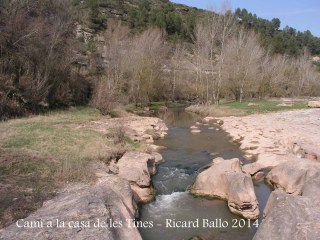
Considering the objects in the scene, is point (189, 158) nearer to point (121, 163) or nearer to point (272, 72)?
point (121, 163)

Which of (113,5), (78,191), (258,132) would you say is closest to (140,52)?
(258,132)

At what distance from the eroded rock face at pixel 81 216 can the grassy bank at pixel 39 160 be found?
21.1 inches

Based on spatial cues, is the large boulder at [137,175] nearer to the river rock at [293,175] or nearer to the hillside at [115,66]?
the river rock at [293,175]

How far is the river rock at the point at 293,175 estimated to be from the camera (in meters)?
11.5

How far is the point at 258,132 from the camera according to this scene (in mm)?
22469

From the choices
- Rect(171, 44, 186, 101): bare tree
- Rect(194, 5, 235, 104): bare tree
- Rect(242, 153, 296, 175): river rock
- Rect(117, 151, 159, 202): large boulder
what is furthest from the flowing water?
Rect(171, 44, 186, 101): bare tree

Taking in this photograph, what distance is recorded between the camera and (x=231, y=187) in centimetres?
1081

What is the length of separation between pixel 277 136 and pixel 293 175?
30.8 feet

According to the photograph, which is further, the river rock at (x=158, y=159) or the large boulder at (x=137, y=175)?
the river rock at (x=158, y=159)

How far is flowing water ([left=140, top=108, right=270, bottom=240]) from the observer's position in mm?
9047

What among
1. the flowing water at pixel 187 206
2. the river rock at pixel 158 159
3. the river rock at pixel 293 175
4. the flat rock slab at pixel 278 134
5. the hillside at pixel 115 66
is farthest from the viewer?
the hillside at pixel 115 66

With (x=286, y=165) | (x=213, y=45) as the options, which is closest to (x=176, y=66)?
(x=213, y=45)

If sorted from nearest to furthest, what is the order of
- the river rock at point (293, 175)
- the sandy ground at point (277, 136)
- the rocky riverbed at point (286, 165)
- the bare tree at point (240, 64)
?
1. the rocky riverbed at point (286, 165)
2. the river rock at point (293, 175)
3. the sandy ground at point (277, 136)
4. the bare tree at point (240, 64)

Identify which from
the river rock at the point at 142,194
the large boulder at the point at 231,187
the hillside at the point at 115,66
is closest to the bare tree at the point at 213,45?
the hillside at the point at 115,66
